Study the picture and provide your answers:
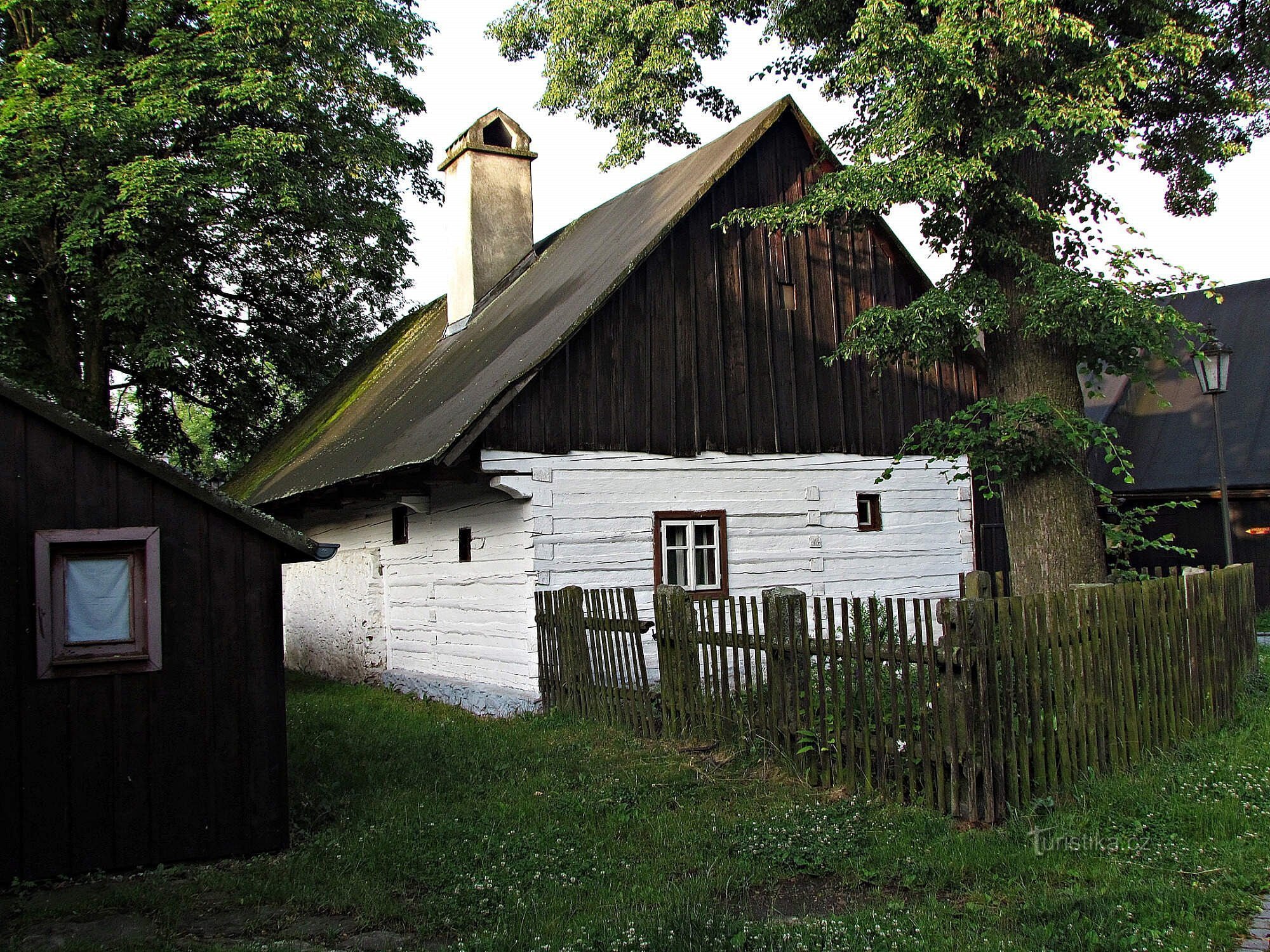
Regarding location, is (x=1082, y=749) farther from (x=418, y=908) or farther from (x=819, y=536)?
(x=819, y=536)

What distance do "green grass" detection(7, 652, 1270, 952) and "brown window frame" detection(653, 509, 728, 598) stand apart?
3.74m

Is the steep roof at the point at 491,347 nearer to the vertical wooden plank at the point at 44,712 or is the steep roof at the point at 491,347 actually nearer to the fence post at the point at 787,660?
the fence post at the point at 787,660

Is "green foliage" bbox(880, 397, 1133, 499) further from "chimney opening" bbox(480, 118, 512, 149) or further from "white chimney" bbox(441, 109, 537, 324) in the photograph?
"chimney opening" bbox(480, 118, 512, 149)

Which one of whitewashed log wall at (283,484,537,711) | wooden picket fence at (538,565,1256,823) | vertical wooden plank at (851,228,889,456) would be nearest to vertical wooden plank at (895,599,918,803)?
wooden picket fence at (538,565,1256,823)

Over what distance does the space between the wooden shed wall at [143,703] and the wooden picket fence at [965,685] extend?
3440 millimetres

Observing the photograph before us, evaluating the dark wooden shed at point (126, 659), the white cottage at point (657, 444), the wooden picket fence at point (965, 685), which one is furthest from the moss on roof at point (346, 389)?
the dark wooden shed at point (126, 659)

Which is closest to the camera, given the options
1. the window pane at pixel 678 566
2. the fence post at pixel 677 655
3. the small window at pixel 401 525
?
the fence post at pixel 677 655

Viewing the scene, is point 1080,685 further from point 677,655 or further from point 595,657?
point 595,657

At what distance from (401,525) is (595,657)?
521 centimetres

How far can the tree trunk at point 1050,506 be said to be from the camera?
10195 mm

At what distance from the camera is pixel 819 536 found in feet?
43.1

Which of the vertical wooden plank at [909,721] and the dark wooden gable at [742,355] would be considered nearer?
the vertical wooden plank at [909,721]

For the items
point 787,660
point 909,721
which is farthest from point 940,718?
point 787,660

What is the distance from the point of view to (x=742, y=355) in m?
12.7
